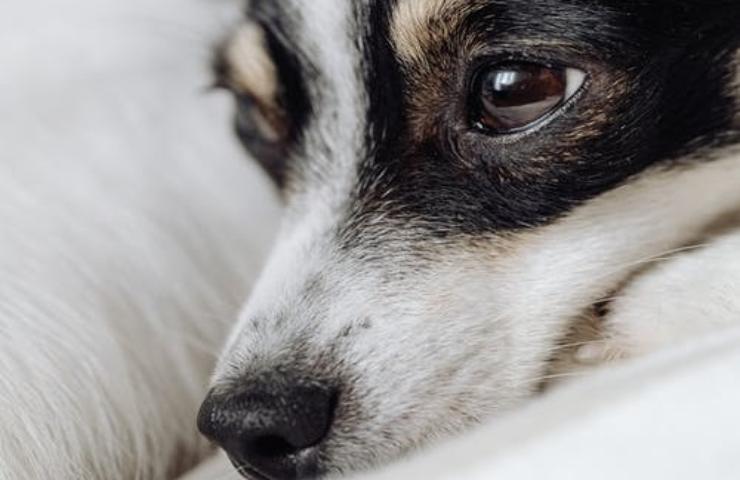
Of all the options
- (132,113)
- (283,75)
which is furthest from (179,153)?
(283,75)

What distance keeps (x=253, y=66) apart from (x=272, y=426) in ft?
1.74

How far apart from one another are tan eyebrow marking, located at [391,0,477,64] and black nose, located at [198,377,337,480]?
0.33 metres

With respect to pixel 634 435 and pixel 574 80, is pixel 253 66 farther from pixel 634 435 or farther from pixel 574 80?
pixel 634 435

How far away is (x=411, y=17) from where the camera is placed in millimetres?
1082

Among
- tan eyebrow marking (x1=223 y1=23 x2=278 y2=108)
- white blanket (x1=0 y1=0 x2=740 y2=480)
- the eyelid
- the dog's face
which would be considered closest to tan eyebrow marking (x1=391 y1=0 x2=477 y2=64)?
the dog's face

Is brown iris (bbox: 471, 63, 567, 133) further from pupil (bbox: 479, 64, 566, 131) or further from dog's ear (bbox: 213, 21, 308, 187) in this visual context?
dog's ear (bbox: 213, 21, 308, 187)

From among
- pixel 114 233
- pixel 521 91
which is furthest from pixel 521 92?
pixel 114 233

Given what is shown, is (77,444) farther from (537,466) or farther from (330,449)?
(537,466)

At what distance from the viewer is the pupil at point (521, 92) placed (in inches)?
41.5

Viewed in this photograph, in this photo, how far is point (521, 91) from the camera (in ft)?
3.48

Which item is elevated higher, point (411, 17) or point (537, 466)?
point (411, 17)

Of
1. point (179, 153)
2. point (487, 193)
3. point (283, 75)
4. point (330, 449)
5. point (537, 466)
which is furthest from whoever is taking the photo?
point (179, 153)

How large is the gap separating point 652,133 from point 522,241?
0.51 ft

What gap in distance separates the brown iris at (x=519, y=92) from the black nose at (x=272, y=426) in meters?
0.31
